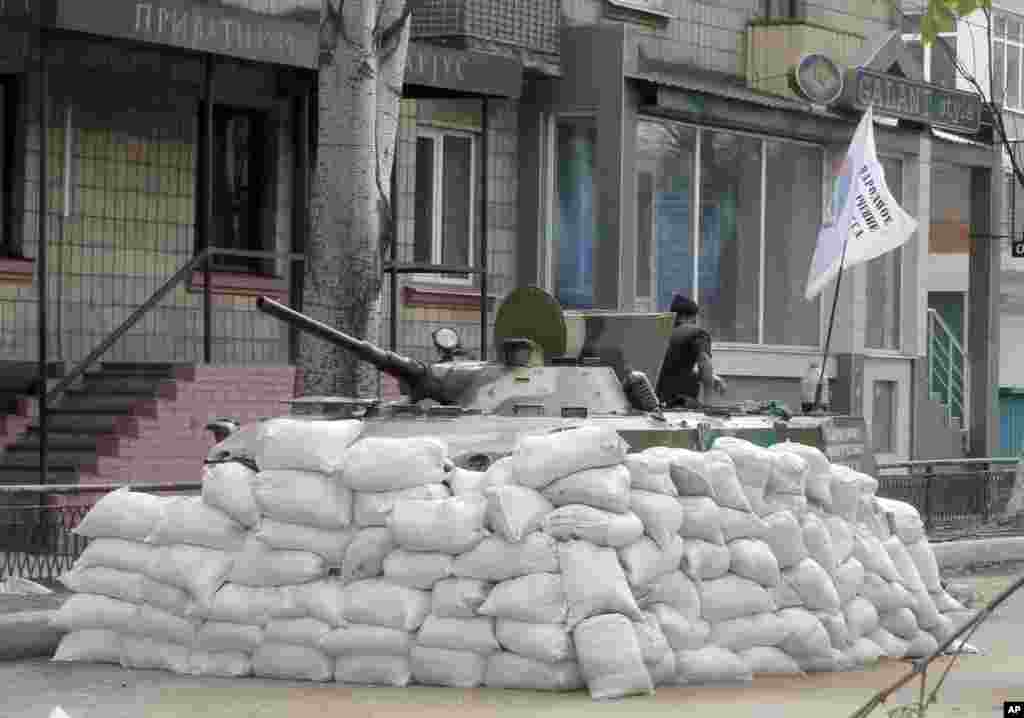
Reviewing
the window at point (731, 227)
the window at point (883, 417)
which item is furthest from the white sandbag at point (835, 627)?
the window at point (883, 417)

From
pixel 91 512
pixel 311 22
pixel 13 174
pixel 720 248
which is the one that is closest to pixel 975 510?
pixel 720 248

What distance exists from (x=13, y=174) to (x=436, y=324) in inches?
235

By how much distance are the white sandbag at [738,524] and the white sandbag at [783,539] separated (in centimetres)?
7

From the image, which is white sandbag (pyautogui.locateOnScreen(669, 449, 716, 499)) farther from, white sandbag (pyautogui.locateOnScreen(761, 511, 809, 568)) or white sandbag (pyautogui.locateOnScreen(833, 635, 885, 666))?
white sandbag (pyautogui.locateOnScreen(833, 635, 885, 666))

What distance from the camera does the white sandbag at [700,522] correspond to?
12.1 meters

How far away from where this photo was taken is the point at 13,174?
68.4 ft

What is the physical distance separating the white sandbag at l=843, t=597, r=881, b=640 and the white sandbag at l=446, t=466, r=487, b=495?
2.05 m

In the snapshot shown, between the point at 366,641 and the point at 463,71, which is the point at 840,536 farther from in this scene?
the point at 463,71

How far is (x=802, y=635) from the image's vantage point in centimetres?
1217

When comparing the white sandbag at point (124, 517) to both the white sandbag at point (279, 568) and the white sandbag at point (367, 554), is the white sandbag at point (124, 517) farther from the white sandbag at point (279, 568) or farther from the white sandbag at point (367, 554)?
the white sandbag at point (367, 554)

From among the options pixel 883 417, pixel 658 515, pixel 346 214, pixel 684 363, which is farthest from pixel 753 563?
pixel 883 417

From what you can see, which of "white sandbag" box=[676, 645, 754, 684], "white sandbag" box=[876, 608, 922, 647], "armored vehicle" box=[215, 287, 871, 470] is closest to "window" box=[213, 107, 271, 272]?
"armored vehicle" box=[215, 287, 871, 470]

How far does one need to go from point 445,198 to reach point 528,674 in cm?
1522

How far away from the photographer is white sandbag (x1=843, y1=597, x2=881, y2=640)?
41.9ft
